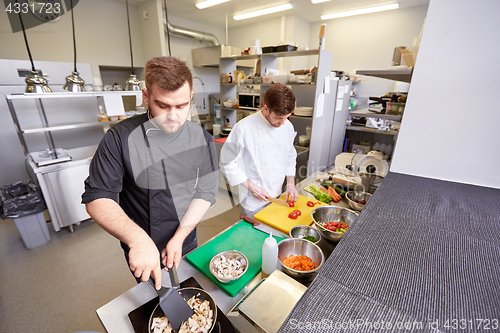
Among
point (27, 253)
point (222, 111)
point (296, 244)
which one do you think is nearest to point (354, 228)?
point (296, 244)

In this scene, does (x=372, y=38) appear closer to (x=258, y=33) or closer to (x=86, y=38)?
(x=258, y=33)

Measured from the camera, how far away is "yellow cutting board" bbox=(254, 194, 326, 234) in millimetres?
1396

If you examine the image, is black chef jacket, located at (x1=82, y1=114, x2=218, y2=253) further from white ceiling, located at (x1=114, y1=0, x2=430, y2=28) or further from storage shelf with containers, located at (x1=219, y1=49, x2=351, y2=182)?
white ceiling, located at (x1=114, y1=0, x2=430, y2=28)

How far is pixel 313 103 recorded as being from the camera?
10.4 ft

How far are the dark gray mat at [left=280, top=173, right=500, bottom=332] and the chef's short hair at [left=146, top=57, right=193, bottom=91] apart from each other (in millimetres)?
863

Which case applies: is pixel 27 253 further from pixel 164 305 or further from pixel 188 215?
pixel 164 305

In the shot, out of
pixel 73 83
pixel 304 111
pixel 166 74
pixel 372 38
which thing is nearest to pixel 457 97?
pixel 166 74

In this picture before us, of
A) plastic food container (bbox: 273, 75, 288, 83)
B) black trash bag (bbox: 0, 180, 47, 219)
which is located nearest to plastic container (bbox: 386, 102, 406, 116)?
plastic food container (bbox: 273, 75, 288, 83)

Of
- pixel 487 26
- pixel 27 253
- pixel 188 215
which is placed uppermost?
pixel 487 26

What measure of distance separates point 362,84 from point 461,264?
583cm

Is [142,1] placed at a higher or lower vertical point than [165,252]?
higher

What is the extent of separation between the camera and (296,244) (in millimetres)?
1129

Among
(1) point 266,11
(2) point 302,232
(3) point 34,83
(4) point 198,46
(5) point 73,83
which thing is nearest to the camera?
(2) point 302,232

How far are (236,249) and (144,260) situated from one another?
51cm
